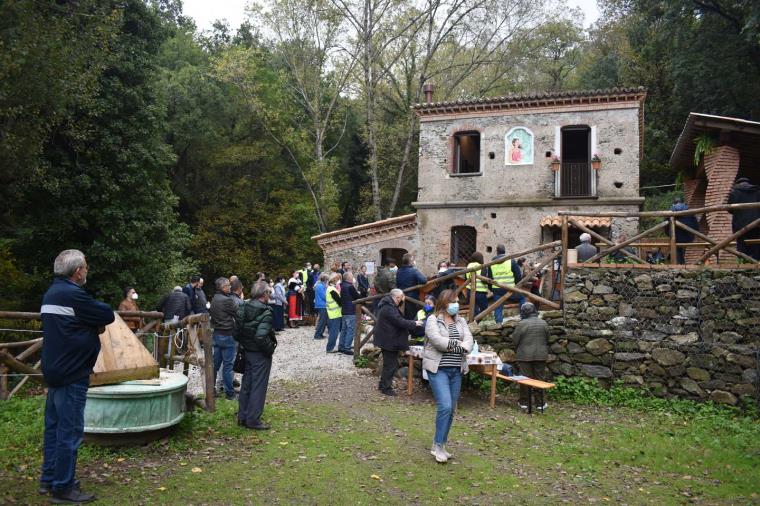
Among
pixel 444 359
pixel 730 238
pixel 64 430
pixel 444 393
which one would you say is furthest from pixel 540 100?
pixel 64 430

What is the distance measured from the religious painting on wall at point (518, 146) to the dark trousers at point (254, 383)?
1473 cm

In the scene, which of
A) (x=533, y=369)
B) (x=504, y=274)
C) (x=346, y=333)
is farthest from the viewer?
(x=346, y=333)

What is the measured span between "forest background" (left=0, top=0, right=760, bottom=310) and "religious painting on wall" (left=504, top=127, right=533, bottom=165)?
7574mm

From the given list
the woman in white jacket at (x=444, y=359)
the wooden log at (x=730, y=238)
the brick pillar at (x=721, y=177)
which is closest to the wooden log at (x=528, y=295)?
the wooden log at (x=730, y=238)

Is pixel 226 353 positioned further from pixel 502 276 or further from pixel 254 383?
pixel 502 276

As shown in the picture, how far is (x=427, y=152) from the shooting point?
20.7 metres

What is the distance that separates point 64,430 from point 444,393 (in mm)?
3485

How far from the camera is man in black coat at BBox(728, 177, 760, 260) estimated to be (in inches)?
382

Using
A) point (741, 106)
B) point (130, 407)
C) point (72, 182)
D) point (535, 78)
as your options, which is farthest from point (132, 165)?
point (535, 78)

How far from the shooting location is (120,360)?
590cm

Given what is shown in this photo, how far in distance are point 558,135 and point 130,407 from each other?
16703 mm

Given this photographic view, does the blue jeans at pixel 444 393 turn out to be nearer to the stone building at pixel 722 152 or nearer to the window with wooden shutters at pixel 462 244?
the stone building at pixel 722 152

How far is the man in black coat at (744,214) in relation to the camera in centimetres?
970

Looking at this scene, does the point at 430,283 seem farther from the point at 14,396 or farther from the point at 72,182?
the point at 72,182
